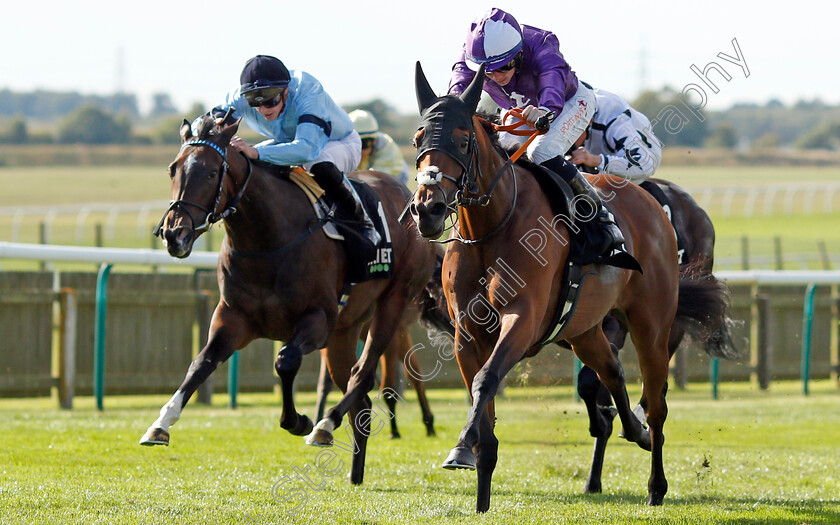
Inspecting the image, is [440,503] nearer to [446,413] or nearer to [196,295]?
[446,413]

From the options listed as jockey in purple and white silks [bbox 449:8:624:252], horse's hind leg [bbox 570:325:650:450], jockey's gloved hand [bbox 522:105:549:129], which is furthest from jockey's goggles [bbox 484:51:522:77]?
horse's hind leg [bbox 570:325:650:450]

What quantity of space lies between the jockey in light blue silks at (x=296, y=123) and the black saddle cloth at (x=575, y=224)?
1225 mm

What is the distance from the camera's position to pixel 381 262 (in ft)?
20.8

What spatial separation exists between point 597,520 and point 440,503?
0.84m

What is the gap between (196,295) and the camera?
10.8 m

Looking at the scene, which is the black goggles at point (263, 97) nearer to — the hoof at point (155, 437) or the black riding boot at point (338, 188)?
the black riding boot at point (338, 188)

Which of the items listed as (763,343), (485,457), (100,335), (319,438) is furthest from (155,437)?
(763,343)

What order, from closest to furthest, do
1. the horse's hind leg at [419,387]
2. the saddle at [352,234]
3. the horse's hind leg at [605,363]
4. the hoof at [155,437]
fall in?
the hoof at [155,437], the horse's hind leg at [605,363], the saddle at [352,234], the horse's hind leg at [419,387]

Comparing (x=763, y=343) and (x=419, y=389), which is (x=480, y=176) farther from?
(x=763, y=343)

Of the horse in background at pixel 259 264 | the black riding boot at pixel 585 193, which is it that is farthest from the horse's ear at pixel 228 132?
the black riding boot at pixel 585 193

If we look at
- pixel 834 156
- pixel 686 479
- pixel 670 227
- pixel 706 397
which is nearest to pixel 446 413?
pixel 706 397

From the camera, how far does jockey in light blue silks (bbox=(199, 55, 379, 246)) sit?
5676 millimetres

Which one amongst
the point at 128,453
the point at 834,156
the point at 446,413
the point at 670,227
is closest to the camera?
the point at 670,227

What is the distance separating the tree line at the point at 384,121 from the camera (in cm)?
3216
